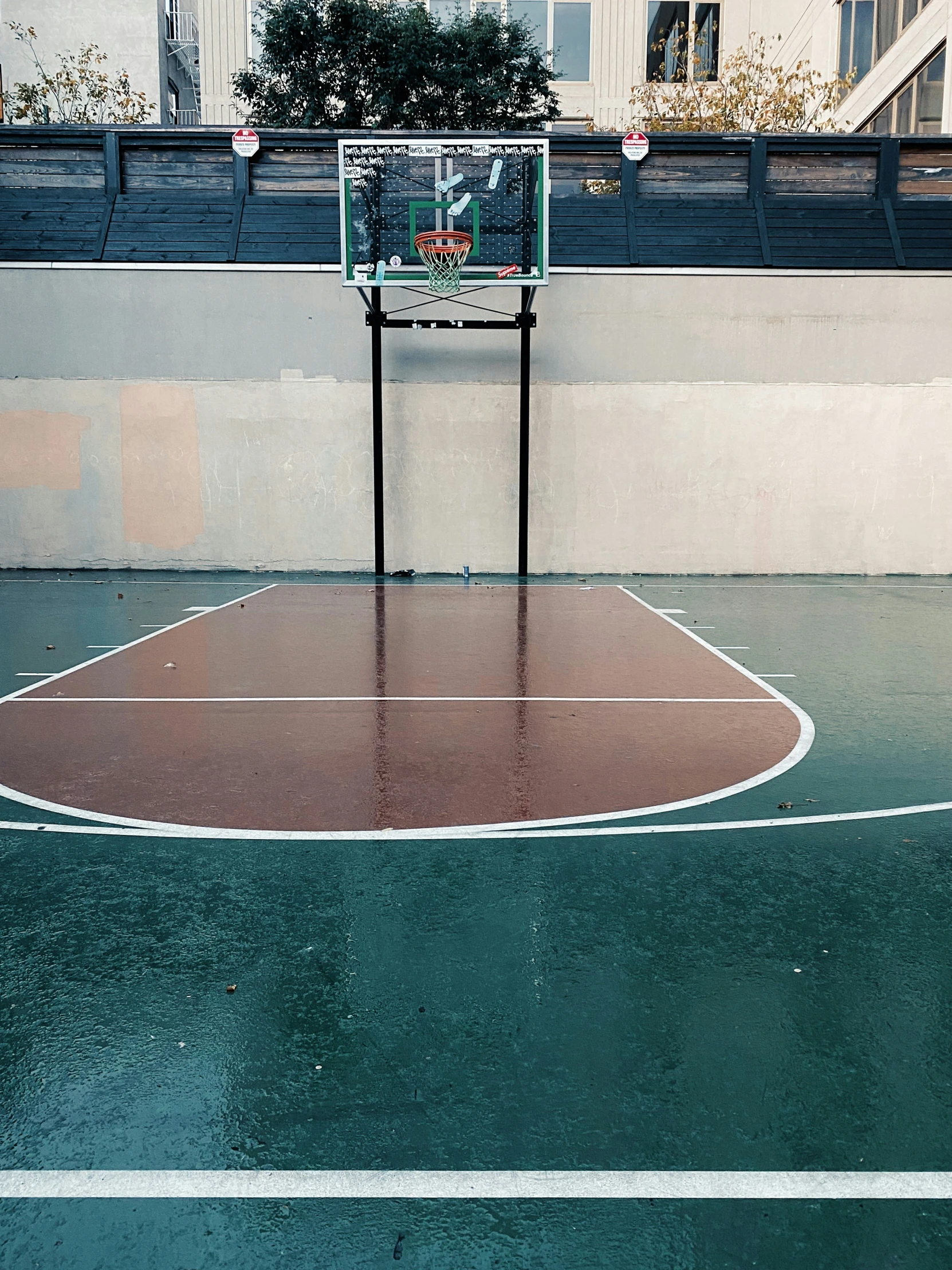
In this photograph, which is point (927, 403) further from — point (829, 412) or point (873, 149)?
point (873, 149)

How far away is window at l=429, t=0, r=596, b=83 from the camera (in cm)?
2472

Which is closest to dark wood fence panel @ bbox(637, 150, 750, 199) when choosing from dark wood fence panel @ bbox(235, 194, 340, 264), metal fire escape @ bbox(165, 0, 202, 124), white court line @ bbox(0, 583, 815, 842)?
dark wood fence panel @ bbox(235, 194, 340, 264)

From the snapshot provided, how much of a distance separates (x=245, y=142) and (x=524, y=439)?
543 cm

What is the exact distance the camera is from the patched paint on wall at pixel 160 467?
1288cm

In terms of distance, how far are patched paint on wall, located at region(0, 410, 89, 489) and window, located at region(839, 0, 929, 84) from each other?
16.3m

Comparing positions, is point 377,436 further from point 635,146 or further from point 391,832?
point 391,832

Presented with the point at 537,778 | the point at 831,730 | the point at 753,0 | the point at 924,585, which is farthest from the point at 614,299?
the point at 753,0

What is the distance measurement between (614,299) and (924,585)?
5.16m

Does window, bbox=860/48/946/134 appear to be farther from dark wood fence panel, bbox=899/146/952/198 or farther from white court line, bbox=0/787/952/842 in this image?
white court line, bbox=0/787/952/842

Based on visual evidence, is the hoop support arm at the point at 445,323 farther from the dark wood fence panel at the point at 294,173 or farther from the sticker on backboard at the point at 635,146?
the sticker on backboard at the point at 635,146

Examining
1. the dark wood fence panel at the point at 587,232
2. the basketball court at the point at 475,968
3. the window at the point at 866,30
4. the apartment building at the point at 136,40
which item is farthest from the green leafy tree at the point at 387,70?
the basketball court at the point at 475,968

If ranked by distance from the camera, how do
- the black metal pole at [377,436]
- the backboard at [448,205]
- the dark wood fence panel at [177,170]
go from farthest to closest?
1. the dark wood fence panel at [177,170]
2. the black metal pole at [377,436]
3. the backboard at [448,205]

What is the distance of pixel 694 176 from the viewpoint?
13406mm

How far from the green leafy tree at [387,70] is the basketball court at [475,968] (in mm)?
19389
